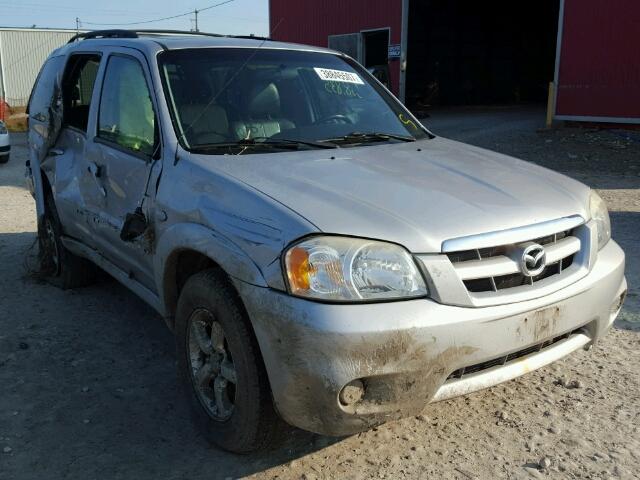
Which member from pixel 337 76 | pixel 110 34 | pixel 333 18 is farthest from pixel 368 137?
pixel 333 18

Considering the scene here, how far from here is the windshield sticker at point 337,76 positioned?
3.95m

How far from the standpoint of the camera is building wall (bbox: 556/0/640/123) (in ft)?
47.7

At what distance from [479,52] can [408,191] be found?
28.6 metres

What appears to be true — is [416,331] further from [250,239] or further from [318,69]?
[318,69]

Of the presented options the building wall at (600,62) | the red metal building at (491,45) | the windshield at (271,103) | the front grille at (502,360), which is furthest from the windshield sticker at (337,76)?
the building wall at (600,62)

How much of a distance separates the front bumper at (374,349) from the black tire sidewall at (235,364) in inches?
4.5

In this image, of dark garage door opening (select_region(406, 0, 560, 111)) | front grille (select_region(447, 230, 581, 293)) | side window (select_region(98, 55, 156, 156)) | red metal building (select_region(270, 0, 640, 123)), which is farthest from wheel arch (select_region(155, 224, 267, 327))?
dark garage door opening (select_region(406, 0, 560, 111))

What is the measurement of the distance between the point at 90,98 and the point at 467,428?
3.18 meters

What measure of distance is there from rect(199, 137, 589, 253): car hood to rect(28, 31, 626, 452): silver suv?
0.04 ft

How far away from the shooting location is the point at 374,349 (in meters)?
2.23

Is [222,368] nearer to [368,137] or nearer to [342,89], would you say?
[368,137]

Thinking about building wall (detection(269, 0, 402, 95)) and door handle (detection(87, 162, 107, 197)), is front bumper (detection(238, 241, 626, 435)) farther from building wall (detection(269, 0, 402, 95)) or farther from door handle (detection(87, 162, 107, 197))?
building wall (detection(269, 0, 402, 95))

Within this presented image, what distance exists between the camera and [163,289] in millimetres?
3129

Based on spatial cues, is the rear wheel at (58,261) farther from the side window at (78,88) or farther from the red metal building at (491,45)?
the red metal building at (491,45)
